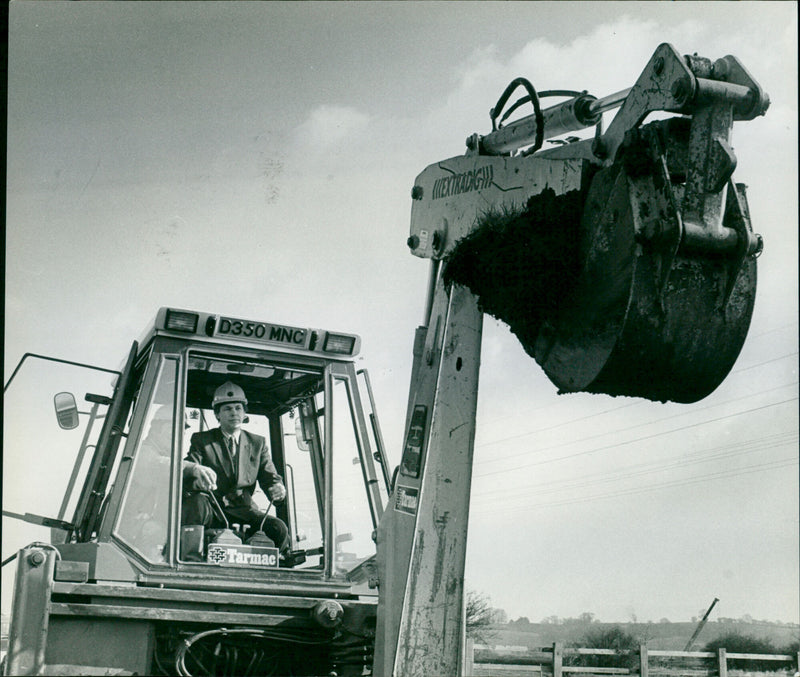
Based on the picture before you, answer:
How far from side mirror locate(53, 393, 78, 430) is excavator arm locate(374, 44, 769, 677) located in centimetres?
198

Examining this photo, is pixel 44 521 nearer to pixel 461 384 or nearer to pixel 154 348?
pixel 154 348

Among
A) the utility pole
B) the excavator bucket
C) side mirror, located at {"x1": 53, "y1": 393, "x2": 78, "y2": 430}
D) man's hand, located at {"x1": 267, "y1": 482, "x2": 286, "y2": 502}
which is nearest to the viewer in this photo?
the excavator bucket

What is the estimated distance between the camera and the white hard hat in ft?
17.5

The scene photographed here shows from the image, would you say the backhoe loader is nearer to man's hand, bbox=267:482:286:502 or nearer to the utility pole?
man's hand, bbox=267:482:286:502

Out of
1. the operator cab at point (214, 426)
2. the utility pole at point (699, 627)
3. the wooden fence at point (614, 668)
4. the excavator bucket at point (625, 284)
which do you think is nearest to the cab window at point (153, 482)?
the operator cab at point (214, 426)

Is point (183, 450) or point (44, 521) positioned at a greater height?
point (183, 450)

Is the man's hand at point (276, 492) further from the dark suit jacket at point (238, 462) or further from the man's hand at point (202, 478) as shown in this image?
the man's hand at point (202, 478)

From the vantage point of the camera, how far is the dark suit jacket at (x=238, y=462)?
5105 mm

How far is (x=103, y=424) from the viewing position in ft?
17.1

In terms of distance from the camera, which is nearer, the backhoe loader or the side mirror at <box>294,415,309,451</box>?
the backhoe loader

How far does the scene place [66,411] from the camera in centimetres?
486

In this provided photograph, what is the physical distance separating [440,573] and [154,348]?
2.15 meters

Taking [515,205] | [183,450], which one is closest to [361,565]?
[183,450]

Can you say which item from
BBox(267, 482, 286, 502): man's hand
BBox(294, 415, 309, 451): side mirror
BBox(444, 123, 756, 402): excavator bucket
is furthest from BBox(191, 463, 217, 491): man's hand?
BBox(444, 123, 756, 402): excavator bucket
